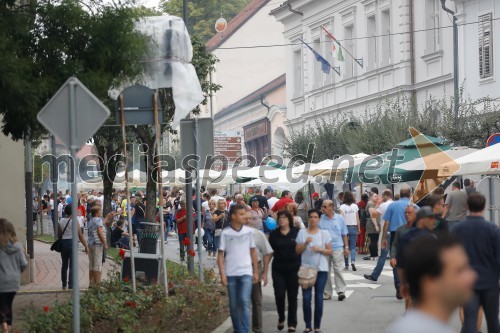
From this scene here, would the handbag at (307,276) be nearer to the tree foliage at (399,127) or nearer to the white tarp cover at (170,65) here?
the white tarp cover at (170,65)

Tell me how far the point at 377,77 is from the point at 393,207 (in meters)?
28.1

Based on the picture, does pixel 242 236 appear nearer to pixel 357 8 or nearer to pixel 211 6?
pixel 357 8

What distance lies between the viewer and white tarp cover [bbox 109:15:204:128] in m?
16.2

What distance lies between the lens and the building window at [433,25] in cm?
4081

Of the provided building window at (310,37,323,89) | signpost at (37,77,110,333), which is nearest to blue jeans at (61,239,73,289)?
signpost at (37,77,110,333)

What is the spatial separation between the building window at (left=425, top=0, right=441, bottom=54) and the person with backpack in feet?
98.4

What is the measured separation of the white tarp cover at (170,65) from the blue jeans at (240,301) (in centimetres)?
436

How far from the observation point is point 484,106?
3297cm

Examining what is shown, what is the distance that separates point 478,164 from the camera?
2156 cm

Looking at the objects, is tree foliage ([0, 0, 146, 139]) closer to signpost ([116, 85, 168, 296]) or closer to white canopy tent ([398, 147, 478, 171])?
signpost ([116, 85, 168, 296])

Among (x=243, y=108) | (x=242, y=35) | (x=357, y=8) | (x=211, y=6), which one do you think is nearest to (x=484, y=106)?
(x=357, y=8)

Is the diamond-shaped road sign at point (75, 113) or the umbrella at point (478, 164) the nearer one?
the diamond-shaped road sign at point (75, 113)

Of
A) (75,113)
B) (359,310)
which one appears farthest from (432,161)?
(75,113)

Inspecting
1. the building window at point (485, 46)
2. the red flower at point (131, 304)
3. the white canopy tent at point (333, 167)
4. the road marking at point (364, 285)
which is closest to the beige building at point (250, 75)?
the building window at point (485, 46)
